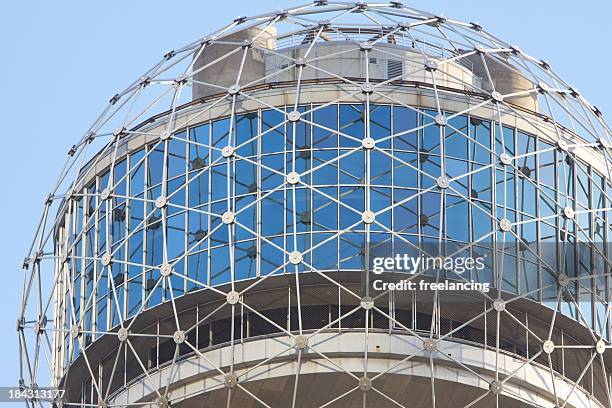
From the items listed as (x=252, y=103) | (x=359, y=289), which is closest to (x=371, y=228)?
(x=359, y=289)

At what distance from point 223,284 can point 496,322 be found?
5.96 m

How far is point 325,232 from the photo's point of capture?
46.2 meters

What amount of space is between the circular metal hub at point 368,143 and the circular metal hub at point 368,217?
155 cm

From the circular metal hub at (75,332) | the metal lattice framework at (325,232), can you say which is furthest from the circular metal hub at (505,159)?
the circular metal hub at (75,332)

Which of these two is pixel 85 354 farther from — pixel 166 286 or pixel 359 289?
pixel 359 289

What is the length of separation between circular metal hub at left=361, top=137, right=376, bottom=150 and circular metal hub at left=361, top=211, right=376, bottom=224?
1.55 meters

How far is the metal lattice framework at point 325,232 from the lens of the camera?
45375 millimetres

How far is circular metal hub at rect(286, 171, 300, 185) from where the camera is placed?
4634 cm

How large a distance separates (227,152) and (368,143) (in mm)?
3149

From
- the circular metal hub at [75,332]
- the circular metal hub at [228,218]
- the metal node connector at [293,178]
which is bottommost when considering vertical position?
the circular metal hub at [75,332]

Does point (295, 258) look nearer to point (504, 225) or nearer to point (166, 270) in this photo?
point (166, 270)

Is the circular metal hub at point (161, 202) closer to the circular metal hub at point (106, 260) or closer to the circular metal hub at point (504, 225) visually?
the circular metal hub at point (106, 260)

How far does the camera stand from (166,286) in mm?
46469

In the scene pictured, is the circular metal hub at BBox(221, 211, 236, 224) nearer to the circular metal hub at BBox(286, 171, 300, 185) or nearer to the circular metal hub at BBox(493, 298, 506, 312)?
the circular metal hub at BBox(286, 171, 300, 185)
